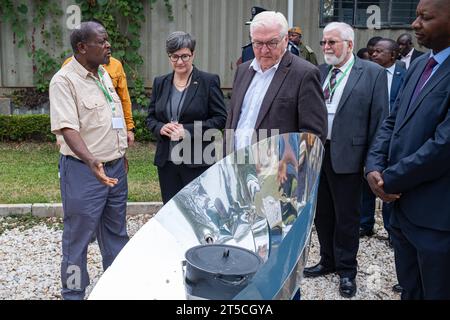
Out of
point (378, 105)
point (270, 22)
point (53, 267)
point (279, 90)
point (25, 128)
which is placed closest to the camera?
point (270, 22)

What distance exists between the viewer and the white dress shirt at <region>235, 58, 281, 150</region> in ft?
11.6

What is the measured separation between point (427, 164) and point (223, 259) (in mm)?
1255

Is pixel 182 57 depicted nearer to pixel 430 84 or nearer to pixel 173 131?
pixel 173 131

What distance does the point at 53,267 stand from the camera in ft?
14.4

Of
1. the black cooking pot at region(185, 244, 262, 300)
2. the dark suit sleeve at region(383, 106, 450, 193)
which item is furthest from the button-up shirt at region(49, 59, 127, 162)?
the dark suit sleeve at region(383, 106, 450, 193)

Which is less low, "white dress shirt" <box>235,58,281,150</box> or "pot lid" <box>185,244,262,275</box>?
"white dress shirt" <box>235,58,281,150</box>

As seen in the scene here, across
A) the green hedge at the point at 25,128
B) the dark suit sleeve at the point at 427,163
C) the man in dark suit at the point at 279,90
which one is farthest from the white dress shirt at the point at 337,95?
the green hedge at the point at 25,128

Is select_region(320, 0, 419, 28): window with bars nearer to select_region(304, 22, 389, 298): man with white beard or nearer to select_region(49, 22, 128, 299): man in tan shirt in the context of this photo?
select_region(304, 22, 389, 298): man with white beard

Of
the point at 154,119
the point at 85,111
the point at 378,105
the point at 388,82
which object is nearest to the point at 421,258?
the point at 378,105

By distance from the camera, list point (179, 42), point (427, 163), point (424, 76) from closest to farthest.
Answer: point (427, 163)
point (424, 76)
point (179, 42)

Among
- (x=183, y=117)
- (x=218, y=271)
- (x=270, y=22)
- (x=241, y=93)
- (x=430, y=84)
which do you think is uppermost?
(x=270, y=22)

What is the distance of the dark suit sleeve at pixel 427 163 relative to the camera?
2.43m

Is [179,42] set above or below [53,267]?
above

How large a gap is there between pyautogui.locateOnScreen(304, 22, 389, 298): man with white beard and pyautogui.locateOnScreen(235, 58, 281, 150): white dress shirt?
2.14 feet
